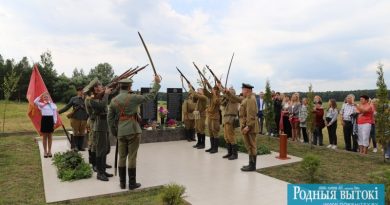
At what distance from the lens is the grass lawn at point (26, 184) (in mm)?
4992

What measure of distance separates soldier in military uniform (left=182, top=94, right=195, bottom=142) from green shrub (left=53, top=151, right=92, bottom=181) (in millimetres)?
4427

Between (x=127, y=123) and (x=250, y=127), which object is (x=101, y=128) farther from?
(x=250, y=127)

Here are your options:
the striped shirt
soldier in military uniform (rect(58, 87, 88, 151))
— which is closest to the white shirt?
soldier in military uniform (rect(58, 87, 88, 151))

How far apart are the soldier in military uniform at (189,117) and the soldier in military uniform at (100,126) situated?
4.68 metres

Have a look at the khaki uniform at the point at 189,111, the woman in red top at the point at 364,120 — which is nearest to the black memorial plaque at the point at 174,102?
the khaki uniform at the point at 189,111

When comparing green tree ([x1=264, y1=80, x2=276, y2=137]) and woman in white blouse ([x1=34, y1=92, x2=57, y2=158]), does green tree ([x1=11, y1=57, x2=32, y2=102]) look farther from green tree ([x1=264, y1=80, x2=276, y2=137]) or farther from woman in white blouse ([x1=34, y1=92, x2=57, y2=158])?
green tree ([x1=264, y1=80, x2=276, y2=137])

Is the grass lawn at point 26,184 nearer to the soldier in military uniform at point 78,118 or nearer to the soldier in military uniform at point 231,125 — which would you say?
the soldier in military uniform at point 78,118

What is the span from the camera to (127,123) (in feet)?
17.7

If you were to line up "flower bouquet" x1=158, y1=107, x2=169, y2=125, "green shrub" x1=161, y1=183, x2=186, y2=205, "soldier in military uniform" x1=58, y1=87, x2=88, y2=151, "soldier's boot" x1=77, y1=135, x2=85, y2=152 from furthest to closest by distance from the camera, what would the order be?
"flower bouquet" x1=158, y1=107, x2=169, y2=125, "soldier's boot" x1=77, y1=135, x2=85, y2=152, "soldier in military uniform" x1=58, y1=87, x2=88, y2=151, "green shrub" x1=161, y1=183, x2=186, y2=205

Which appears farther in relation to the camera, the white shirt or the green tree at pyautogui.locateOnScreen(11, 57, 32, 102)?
the green tree at pyautogui.locateOnScreen(11, 57, 32, 102)

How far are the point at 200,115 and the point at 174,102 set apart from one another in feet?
8.79

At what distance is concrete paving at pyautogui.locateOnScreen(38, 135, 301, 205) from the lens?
5.10 meters

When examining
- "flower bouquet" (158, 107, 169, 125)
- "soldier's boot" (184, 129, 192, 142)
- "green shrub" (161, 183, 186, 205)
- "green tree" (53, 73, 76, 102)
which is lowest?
"green shrub" (161, 183, 186, 205)

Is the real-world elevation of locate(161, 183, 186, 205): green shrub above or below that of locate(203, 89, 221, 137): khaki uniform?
below
